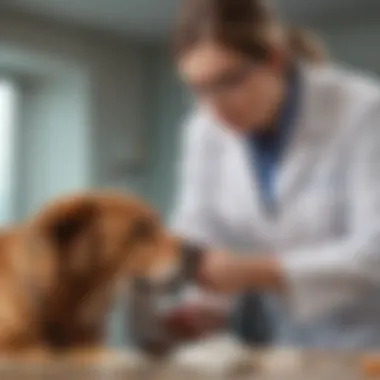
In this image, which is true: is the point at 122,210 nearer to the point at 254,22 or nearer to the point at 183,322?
the point at 183,322

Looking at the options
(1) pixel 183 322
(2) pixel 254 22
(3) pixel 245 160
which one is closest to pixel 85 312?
(1) pixel 183 322

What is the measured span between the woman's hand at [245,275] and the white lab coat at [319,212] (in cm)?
1

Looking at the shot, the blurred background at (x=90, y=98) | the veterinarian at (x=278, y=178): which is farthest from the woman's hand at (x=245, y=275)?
the blurred background at (x=90, y=98)

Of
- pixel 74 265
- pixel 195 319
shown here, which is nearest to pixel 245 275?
pixel 195 319

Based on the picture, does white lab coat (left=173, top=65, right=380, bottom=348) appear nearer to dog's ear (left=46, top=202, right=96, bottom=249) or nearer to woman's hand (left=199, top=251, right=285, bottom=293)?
woman's hand (left=199, top=251, right=285, bottom=293)

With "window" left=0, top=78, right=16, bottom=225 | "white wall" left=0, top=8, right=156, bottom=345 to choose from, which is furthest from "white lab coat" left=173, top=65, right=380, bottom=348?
"window" left=0, top=78, right=16, bottom=225

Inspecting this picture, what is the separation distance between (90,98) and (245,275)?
0.30 metres

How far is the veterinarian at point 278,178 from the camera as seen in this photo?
134cm

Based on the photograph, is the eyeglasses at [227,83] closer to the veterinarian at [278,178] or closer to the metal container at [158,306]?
the veterinarian at [278,178]

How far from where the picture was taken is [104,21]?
56.6 inches

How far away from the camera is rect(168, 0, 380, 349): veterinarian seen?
1.34 meters

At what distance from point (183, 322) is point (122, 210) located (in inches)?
6.3

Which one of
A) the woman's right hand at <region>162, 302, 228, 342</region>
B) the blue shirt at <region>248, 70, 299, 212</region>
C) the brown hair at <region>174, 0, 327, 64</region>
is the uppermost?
the brown hair at <region>174, 0, 327, 64</region>

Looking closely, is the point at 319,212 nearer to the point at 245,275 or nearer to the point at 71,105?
the point at 245,275
